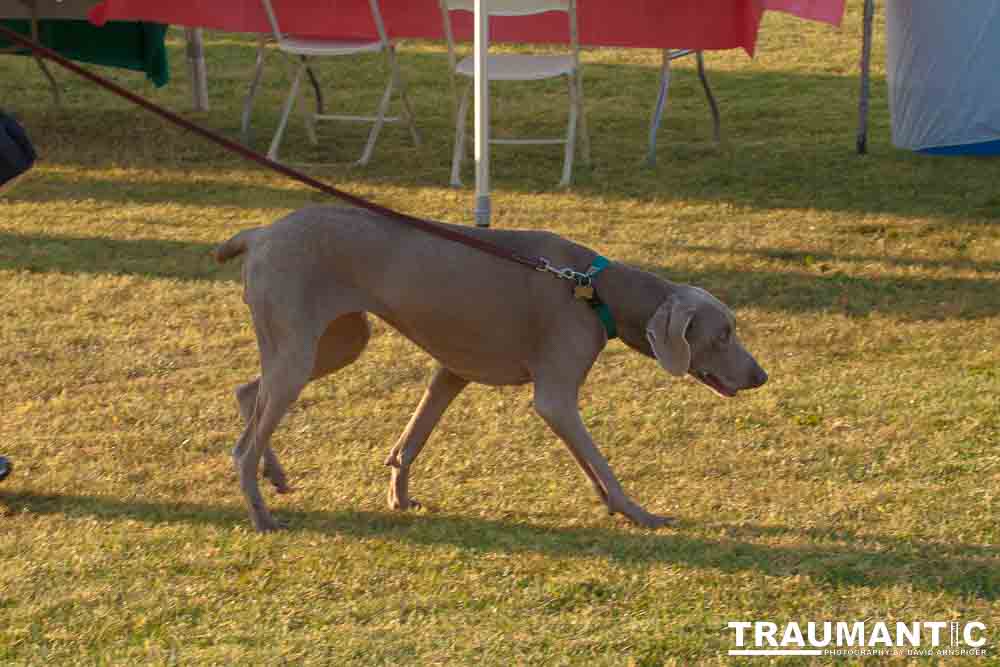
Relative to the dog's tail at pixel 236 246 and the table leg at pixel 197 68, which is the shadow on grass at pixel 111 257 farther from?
the table leg at pixel 197 68

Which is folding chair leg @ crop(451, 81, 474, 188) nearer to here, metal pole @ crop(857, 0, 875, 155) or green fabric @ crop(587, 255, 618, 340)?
metal pole @ crop(857, 0, 875, 155)

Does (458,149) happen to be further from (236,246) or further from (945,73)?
(236,246)

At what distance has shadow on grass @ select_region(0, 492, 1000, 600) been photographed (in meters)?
3.99

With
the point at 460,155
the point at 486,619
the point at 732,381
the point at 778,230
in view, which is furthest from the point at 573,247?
the point at 460,155

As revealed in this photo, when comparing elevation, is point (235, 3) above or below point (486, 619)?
above

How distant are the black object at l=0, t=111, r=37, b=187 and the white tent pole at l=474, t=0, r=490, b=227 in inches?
111

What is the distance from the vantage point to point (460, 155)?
8.80m

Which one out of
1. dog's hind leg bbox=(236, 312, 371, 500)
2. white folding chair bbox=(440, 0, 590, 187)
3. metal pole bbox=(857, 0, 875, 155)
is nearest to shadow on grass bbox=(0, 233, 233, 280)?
white folding chair bbox=(440, 0, 590, 187)

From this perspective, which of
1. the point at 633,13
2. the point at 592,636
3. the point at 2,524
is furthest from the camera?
the point at 633,13

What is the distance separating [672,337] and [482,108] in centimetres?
316

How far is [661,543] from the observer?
4227 mm

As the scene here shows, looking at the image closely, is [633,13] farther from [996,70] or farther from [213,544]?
[213,544]

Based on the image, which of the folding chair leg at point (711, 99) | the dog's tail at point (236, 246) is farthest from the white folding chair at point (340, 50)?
the dog's tail at point (236, 246)

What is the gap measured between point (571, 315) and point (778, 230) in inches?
154
